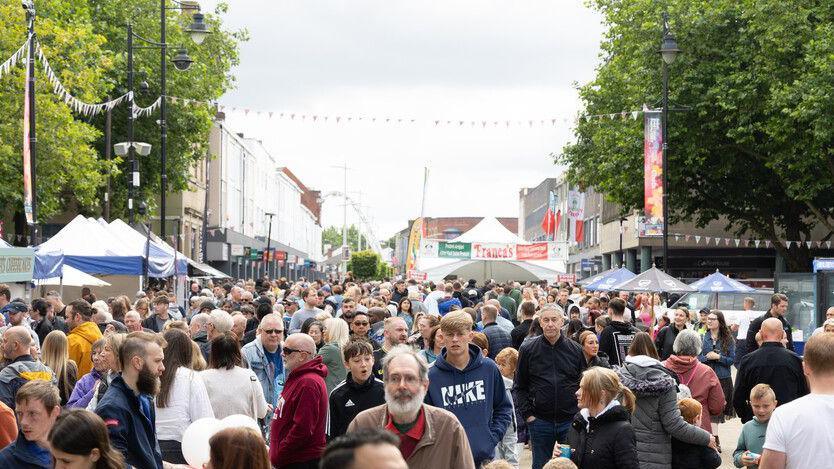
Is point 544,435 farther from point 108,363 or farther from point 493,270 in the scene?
point 493,270

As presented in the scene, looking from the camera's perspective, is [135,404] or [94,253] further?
[94,253]

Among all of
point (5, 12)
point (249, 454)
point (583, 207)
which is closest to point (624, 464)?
point (249, 454)

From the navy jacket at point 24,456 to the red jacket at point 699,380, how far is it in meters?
6.17

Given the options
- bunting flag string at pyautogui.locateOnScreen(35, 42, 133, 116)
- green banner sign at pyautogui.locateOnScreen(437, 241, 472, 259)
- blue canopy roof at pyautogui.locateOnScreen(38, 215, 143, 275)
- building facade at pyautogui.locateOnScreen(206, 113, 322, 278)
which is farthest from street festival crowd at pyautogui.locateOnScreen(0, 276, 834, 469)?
building facade at pyautogui.locateOnScreen(206, 113, 322, 278)

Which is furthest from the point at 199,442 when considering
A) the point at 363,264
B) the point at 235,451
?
the point at 363,264

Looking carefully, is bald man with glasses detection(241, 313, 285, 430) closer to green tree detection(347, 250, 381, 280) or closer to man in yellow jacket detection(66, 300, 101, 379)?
man in yellow jacket detection(66, 300, 101, 379)

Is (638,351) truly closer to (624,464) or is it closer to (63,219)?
(624,464)

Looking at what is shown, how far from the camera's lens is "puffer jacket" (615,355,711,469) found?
28.7ft

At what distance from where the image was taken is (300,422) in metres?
7.76

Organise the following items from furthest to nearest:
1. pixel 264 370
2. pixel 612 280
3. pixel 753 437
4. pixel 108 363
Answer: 1. pixel 612 280
2. pixel 264 370
3. pixel 753 437
4. pixel 108 363

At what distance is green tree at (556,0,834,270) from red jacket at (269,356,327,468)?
95.8 feet

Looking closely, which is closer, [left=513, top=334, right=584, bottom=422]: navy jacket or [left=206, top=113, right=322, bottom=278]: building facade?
[left=513, top=334, right=584, bottom=422]: navy jacket

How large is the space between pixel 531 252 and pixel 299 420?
39.1 meters

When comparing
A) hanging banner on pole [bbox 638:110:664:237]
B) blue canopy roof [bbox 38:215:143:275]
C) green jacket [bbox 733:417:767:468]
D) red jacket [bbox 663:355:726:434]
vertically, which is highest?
hanging banner on pole [bbox 638:110:664:237]
